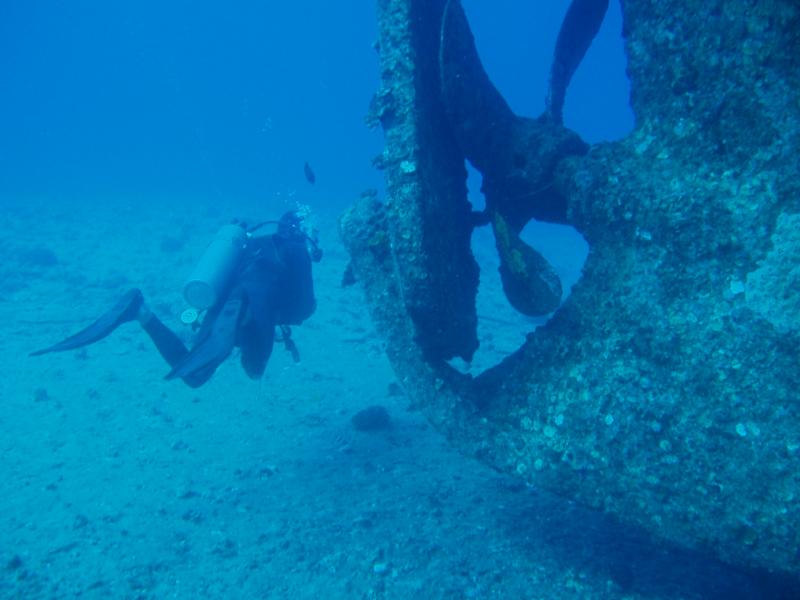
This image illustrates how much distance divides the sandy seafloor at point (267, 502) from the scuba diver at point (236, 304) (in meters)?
1.29

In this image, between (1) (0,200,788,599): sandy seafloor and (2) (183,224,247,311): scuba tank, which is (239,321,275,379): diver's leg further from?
(1) (0,200,788,599): sandy seafloor

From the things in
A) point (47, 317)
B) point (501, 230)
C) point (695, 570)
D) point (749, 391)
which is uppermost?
point (501, 230)

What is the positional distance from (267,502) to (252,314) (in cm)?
203

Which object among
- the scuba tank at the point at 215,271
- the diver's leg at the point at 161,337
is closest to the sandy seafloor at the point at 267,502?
the diver's leg at the point at 161,337

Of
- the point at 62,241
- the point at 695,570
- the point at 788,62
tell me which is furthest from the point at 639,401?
the point at 62,241

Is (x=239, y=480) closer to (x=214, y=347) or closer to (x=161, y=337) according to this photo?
(x=214, y=347)

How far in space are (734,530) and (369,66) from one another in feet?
523

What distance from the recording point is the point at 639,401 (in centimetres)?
345

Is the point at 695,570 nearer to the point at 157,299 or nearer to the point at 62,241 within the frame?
the point at 157,299

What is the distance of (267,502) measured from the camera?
543 cm

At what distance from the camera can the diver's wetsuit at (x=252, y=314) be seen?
5332 millimetres

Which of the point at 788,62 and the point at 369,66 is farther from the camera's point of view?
the point at 369,66

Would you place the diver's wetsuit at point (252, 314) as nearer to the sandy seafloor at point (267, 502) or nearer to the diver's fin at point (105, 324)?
the diver's fin at point (105, 324)

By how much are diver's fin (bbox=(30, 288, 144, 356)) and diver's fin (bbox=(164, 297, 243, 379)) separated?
1.28m
